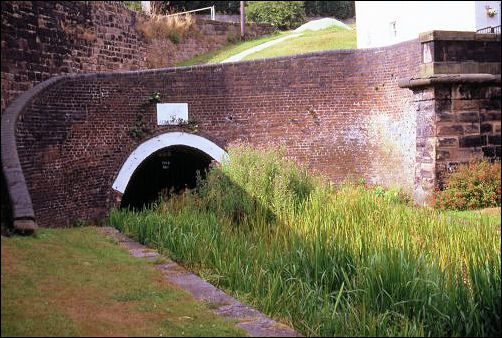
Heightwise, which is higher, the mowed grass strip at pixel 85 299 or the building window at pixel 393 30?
the building window at pixel 393 30

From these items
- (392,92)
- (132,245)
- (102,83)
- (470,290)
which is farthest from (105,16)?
(470,290)

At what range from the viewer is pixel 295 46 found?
837 inches

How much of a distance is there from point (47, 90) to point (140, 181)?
6.32m

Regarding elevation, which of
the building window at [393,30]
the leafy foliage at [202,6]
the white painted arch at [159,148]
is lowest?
the white painted arch at [159,148]

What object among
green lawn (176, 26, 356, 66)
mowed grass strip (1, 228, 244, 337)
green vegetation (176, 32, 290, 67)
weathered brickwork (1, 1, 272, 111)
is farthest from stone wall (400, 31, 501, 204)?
green vegetation (176, 32, 290, 67)

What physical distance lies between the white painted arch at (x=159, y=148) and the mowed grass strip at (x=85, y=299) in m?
7.33

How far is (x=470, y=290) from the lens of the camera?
5.63 meters

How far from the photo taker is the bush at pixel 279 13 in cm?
2672

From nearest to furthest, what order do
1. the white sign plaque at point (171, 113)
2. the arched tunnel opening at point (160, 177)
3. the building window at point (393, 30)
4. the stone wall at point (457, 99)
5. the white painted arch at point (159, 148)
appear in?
the stone wall at point (457, 99) → the white painted arch at point (159, 148) → the white sign plaque at point (171, 113) → the arched tunnel opening at point (160, 177) → the building window at point (393, 30)

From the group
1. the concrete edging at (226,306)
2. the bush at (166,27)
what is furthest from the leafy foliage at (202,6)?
the concrete edging at (226,306)

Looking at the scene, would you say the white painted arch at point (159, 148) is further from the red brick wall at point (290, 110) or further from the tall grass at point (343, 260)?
the tall grass at point (343, 260)

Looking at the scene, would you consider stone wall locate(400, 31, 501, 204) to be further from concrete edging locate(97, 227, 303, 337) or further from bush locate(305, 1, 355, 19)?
bush locate(305, 1, 355, 19)

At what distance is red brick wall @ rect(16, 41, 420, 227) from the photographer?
12.1m

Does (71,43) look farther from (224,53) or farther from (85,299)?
(85,299)
